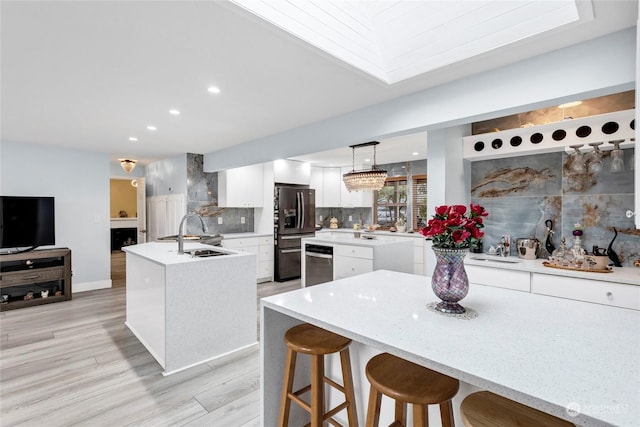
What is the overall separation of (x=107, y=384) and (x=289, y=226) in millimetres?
3748

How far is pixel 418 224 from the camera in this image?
6.17 meters

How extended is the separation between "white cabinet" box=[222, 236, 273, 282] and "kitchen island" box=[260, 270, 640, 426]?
3.80 m

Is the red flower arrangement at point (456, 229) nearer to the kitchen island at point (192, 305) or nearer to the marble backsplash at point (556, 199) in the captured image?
the kitchen island at point (192, 305)

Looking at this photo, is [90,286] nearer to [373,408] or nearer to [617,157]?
[373,408]

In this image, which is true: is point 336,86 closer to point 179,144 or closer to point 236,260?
point 236,260

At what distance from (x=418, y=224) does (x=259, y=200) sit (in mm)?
3112

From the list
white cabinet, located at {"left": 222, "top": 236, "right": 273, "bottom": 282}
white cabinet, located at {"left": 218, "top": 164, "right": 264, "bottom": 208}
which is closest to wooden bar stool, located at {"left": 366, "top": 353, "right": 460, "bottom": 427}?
white cabinet, located at {"left": 222, "top": 236, "right": 273, "bottom": 282}

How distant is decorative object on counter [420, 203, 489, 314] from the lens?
1299mm

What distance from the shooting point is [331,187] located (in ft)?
23.3

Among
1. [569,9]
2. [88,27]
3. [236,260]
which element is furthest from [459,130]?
[88,27]

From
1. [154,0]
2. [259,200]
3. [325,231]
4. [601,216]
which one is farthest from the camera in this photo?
[325,231]

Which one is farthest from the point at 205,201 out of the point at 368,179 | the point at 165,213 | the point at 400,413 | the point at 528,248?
the point at 400,413

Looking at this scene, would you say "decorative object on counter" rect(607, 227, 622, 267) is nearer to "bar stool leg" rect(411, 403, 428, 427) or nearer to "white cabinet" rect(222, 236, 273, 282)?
"bar stool leg" rect(411, 403, 428, 427)

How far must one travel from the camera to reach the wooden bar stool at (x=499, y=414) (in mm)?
955
